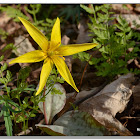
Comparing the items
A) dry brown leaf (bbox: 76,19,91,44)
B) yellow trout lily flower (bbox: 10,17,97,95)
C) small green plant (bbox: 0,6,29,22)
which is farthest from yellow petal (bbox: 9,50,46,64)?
dry brown leaf (bbox: 76,19,91,44)

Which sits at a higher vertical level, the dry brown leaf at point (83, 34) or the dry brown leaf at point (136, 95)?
the dry brown leaf at point (83, 34)

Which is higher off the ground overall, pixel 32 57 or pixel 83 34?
pixel 83 34

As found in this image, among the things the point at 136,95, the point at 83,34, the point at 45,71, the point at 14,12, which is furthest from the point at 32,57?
the point at 83,34

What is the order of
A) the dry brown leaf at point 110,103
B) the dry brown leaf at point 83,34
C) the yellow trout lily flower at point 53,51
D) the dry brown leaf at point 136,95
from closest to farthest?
the yellow trout lily flower at point 53,51, the dry brown leaf at point 110,103, the dry brown leaf at point 136,95, the dry brown leaf at point 83,34

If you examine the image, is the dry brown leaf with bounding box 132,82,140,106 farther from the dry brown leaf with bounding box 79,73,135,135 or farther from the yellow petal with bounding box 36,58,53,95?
the yellow petal with bounding box 36,58,53,95

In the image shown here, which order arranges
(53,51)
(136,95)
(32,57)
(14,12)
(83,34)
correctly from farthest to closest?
(83,34), (14,12), (136,95), (53,51), (32,57)

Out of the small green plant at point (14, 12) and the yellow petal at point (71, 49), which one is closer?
the yellow petal at point (71, 49)

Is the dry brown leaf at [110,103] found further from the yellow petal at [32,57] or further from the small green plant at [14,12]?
the small green plant at [14,12]

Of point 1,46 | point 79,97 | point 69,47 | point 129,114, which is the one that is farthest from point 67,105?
point 1,46

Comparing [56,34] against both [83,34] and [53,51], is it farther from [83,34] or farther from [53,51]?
[83,34]

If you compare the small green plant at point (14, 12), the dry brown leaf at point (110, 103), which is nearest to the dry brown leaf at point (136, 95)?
the dry brown leaf at point (110, 103)
